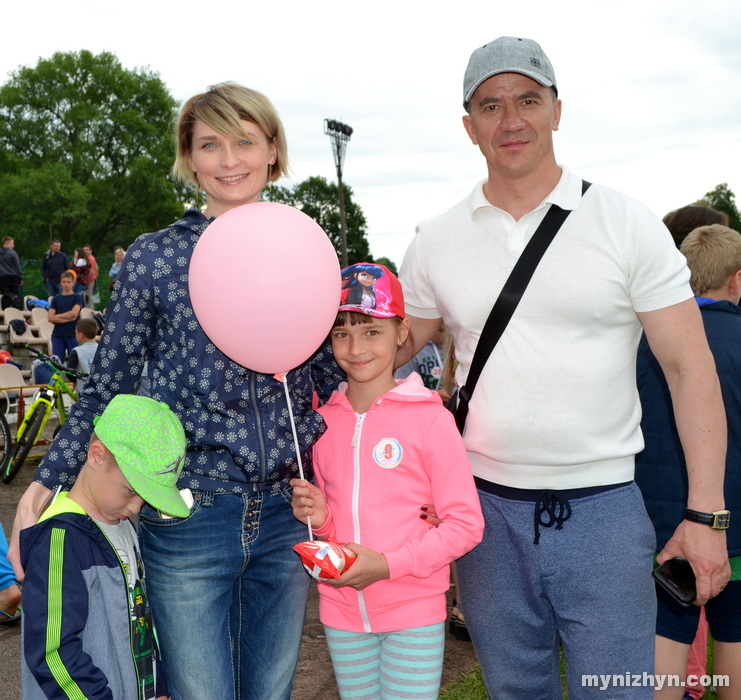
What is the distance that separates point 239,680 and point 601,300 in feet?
5.05

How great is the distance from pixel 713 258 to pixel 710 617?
144 cm

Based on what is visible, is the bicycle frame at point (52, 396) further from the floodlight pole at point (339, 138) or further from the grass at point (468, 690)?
the floodlight pole at point (339, 138)

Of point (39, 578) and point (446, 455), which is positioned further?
point (446, 455)

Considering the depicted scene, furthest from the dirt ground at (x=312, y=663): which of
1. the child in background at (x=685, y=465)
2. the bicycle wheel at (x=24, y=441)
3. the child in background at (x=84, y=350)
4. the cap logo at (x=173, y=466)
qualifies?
the child in background at (x=84, y=350)

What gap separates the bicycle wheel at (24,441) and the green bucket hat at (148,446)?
6092mm

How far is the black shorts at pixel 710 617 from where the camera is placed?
2832 mm

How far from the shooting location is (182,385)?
2.07 metres

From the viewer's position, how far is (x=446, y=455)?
7.04 feet

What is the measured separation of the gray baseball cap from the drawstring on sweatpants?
1201 millimetres

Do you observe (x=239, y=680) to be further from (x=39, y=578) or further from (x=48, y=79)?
(x=48, y=79)

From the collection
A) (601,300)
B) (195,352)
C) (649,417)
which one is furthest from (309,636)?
(601,300)

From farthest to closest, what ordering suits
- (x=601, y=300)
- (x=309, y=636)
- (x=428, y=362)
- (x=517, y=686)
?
(x=428, y=362), (x=309, y=636), (x=517, y=686), (x=601, y=300)

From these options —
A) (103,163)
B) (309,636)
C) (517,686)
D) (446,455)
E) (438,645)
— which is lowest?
(309,636)

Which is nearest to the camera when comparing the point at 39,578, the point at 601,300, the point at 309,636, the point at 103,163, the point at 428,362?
the point at 39,578
